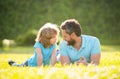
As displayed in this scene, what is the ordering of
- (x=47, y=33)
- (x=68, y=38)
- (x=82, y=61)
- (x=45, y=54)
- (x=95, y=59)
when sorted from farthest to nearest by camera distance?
(x=45, y=54) → (x=47, y=33) → (x=95, y=59) → (x=68, y=38) → (x=82, y=61)

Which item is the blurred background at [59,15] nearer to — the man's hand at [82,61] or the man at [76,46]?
the man at [76,46]

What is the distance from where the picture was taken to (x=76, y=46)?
7.93 metres

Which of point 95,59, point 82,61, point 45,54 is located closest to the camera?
point 82,61

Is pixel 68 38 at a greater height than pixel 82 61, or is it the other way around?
pixel 68 38

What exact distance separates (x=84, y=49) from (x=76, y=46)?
18cm

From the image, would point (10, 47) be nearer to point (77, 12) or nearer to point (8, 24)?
point (8, 24)

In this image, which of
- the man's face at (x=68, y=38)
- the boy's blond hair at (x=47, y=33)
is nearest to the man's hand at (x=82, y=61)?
the man's face at (x=68, y=38)

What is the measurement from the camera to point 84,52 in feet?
25.8

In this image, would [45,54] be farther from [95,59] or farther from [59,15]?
[59,15]

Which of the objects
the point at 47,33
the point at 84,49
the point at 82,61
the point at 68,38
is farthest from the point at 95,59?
the point at 47,33

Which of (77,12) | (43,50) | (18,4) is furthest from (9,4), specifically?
(43,50)

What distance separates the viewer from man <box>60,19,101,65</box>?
7609mm

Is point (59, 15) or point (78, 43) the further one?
point (59, 15)

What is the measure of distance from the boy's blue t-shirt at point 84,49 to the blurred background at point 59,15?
25725 millimetres
